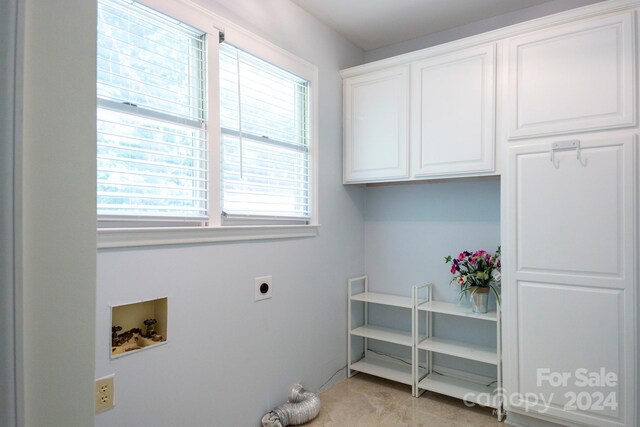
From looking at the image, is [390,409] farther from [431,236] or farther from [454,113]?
[454,113]

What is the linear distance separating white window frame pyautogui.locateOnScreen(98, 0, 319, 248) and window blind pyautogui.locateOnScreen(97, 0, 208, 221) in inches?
1.6

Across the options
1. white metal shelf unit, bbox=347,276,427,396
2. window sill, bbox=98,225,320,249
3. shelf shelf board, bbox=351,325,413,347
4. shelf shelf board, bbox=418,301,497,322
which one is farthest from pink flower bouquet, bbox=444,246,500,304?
window sill, bbox=98,225,320,249

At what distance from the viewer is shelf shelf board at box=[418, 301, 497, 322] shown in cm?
238

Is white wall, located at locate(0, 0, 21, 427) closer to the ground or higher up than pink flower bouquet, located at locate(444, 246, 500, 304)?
higher up

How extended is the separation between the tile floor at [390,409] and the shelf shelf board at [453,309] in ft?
1.95

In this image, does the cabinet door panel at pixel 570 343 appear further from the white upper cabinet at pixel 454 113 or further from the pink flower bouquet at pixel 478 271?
the white upper cabinet at pixel 454 113

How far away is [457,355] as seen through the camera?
2.44m

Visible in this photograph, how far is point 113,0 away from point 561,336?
2680mm

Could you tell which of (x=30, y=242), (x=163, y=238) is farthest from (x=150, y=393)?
(x=30, y=242)

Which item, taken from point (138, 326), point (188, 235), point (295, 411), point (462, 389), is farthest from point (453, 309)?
point (138, 326)

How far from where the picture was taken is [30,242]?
41cm

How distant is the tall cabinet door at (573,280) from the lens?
1.86 metres

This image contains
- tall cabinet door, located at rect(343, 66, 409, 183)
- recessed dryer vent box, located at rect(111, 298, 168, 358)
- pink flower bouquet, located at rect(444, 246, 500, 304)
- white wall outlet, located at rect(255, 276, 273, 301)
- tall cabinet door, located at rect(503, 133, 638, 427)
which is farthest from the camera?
tall cabinet door, located at rect(343, 66, 409, 183)

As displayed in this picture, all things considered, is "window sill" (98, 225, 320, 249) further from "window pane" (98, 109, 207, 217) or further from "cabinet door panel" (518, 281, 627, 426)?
"cabinet door panel" (518, 281, 627, 426)
